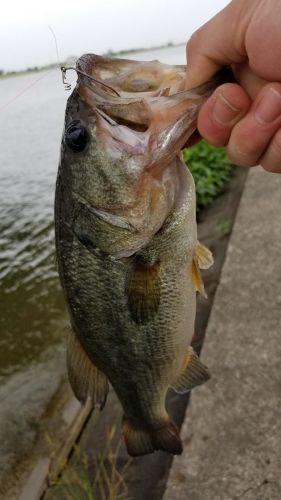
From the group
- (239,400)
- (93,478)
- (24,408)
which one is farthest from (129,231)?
(24,408)

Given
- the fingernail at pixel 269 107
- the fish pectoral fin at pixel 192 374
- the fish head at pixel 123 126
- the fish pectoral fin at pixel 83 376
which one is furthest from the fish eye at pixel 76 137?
the fish pectoral fin at pixel 192 374

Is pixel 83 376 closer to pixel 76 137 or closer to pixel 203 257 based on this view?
pixel 203 257

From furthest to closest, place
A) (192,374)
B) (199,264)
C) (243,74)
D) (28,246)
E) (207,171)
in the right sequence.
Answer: (28,246), (207,171), (192,374), (199,264), (243,74)

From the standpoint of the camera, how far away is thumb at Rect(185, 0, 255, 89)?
162 cm

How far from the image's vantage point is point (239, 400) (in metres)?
3.40

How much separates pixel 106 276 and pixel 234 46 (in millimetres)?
882

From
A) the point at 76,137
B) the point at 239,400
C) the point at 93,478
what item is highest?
the point at 76,137

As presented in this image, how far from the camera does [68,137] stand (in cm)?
184

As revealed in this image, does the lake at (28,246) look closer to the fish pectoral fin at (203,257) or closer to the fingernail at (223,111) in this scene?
the fingernail at (223,111)

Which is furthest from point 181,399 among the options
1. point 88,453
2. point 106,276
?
point 106,276

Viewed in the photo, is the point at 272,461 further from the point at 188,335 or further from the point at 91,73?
the point at 91,73

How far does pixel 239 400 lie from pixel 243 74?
2.26 m

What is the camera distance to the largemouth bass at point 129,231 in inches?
67.9

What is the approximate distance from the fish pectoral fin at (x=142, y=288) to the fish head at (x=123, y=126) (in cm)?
23
